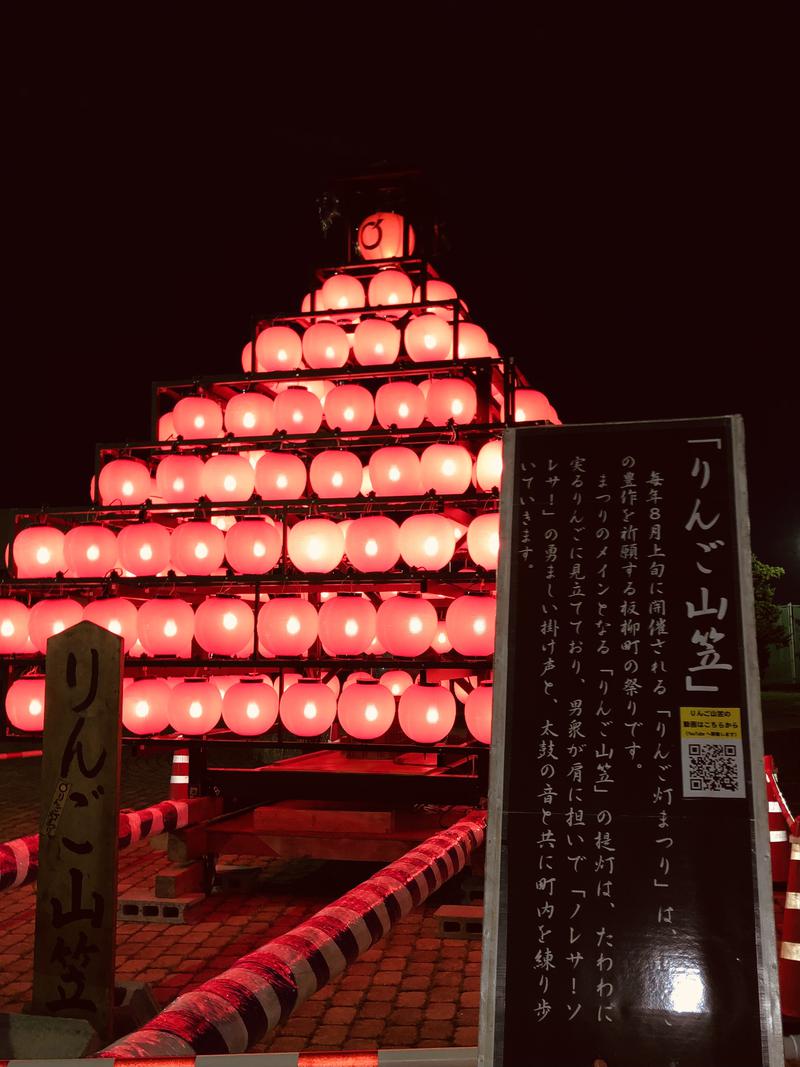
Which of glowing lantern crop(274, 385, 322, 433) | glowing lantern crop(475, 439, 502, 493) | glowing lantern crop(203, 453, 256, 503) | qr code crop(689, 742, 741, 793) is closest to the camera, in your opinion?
qr code crop(689, 742, 741, 793)

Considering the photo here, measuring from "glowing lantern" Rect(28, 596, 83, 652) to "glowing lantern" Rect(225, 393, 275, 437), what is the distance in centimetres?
251

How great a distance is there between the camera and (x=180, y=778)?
9.79 metres

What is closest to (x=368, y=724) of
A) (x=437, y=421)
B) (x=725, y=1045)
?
(x=437, y=421)

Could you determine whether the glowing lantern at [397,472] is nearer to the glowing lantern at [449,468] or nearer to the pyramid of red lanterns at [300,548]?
the pyramid of red lanterns at [300,548]

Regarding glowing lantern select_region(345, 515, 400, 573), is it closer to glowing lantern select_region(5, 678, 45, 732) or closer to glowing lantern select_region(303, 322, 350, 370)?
glowing lantern select_region(303, 322, 350, 370)

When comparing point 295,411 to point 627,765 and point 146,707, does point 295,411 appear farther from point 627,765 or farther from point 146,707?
point 627,765

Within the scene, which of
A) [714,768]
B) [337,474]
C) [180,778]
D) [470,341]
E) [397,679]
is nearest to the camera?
[714,768]

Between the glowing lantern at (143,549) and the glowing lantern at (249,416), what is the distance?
1.52 meters

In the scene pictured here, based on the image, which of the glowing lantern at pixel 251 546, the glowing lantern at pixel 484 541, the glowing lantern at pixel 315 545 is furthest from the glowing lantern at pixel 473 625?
the glowing lantern at pixel 251 546

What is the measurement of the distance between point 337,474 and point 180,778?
3.72 m

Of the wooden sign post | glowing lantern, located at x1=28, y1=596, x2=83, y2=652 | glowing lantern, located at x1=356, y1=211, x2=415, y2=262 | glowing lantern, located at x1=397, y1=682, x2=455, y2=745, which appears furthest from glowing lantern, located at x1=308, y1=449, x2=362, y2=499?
glowing lantern, located at x1=356, y1=211, x2=415, y2=262

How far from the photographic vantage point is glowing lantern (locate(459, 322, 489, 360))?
11.1 metres

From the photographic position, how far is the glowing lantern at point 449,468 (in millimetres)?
8734

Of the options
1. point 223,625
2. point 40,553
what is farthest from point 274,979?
point 40,553
